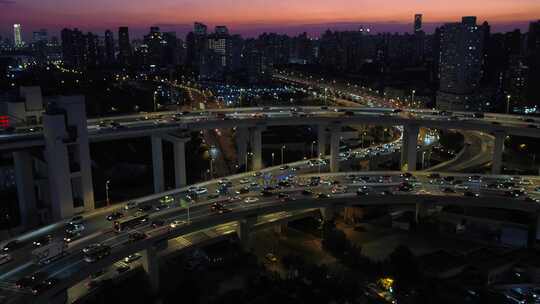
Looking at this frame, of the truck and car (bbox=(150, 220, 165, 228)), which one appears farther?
car (bbox=(150, 220, 165, 228))

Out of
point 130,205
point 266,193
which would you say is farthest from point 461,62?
point 130,205

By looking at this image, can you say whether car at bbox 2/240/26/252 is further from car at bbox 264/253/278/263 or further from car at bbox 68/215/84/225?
car at bbox 264/253/278/263

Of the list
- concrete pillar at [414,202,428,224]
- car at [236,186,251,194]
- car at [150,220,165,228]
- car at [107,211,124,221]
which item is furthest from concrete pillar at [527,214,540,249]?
car at [107,211,124,221]

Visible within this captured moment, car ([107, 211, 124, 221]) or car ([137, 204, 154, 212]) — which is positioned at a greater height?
car ([107, 211, 124, 221])

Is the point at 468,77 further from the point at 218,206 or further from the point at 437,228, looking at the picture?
the point at 218,206

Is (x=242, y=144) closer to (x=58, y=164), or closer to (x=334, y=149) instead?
(x=334, y=149)
